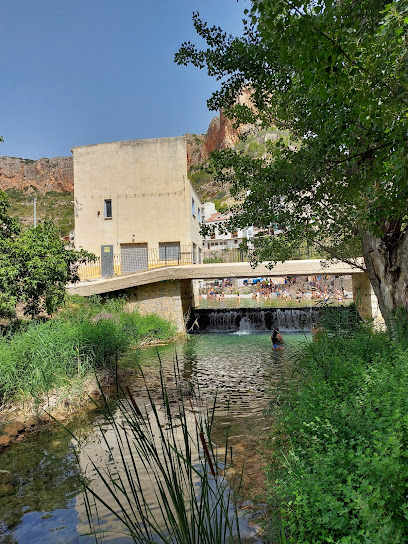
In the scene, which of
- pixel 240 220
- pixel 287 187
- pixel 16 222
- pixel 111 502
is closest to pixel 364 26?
pixel 287 187

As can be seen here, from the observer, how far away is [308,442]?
309 cm

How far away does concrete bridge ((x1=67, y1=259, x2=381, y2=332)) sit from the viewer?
16.0 metres

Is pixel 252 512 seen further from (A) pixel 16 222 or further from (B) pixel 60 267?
(A) pixel 16 222

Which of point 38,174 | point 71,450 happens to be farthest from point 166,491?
point 38,174

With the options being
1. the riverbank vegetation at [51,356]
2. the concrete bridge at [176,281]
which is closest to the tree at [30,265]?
the riverbank vegetation at [51,356]

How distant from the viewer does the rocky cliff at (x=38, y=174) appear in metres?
86.6

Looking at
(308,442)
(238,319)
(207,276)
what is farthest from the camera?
(238,319)

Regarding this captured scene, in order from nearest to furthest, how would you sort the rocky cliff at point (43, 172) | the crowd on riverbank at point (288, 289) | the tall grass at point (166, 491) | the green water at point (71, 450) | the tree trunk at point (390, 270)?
1. the tall grass at point (166, 491)
2. the green water at point (71, 450)
3. the tree trunk at point (390, 270)
4. the crowd on riverbank at point (288, 289)
5. the rocky cliff at point (43, 172)

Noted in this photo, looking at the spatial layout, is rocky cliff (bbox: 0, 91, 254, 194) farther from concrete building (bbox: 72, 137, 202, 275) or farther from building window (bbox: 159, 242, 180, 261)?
building window (bbox: 159, 242, 180, 261)

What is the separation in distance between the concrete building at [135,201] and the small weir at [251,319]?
12.1 ft

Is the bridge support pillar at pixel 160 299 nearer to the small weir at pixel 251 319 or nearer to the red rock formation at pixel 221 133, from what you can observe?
the small weir at pixel 251 319

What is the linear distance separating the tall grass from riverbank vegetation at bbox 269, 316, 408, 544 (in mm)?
467

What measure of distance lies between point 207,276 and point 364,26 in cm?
1284

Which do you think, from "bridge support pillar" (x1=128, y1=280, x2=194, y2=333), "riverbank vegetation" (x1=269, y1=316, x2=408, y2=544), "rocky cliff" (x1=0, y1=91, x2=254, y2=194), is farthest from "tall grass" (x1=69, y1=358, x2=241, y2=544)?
"rocky cliff" (x1=0, y1=91, x2=254, y2=194)
